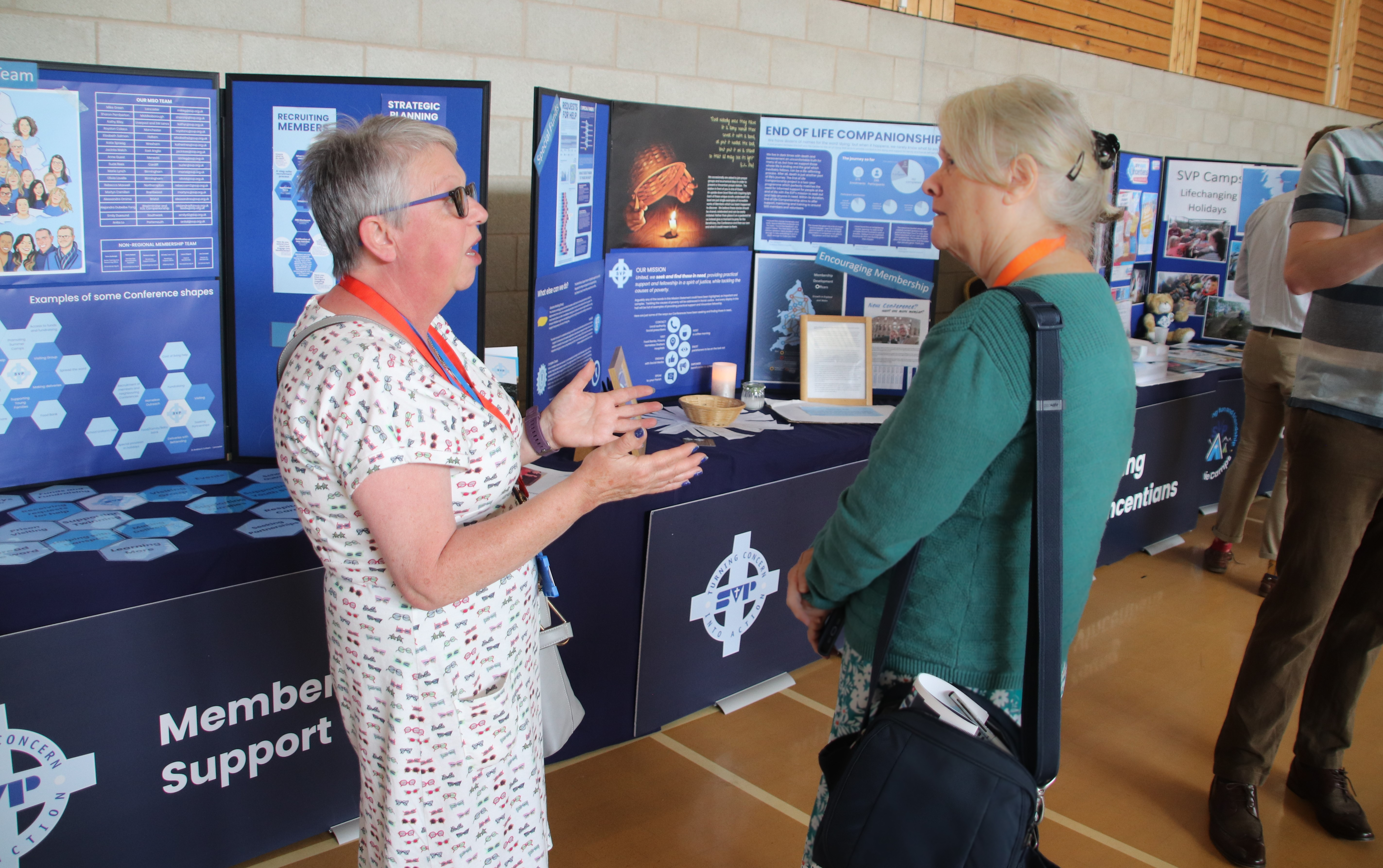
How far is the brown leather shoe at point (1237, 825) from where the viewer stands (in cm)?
224

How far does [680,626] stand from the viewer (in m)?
2.57

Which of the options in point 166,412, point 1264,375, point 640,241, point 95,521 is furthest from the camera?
point 1264,375

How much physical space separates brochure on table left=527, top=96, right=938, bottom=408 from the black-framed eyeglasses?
1061mm

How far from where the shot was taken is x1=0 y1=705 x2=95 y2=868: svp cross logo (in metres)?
1.58

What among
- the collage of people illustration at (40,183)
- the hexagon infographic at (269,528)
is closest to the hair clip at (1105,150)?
the hexagon infographic at (269,528)

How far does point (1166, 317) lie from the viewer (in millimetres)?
5082

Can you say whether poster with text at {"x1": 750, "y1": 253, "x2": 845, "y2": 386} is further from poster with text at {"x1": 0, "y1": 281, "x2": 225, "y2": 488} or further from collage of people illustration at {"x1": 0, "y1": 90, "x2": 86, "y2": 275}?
collage of people illustration at {"x1": 0, "y1": 90, "x2": 86, "y2": 275}

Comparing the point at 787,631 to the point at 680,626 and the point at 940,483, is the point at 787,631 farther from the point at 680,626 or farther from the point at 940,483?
the point at 940,483

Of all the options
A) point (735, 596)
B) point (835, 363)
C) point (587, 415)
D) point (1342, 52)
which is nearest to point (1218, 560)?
point (835, 363)

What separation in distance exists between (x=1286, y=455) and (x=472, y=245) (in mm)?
2204

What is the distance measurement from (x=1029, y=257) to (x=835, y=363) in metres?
2.06

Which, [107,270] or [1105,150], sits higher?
[1105,150]

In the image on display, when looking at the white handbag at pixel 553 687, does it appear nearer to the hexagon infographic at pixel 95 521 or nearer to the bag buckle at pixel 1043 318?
the hexagon infographic at pixel 95 521

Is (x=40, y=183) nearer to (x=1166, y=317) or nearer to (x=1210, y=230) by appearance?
(x=1166, y=317)
